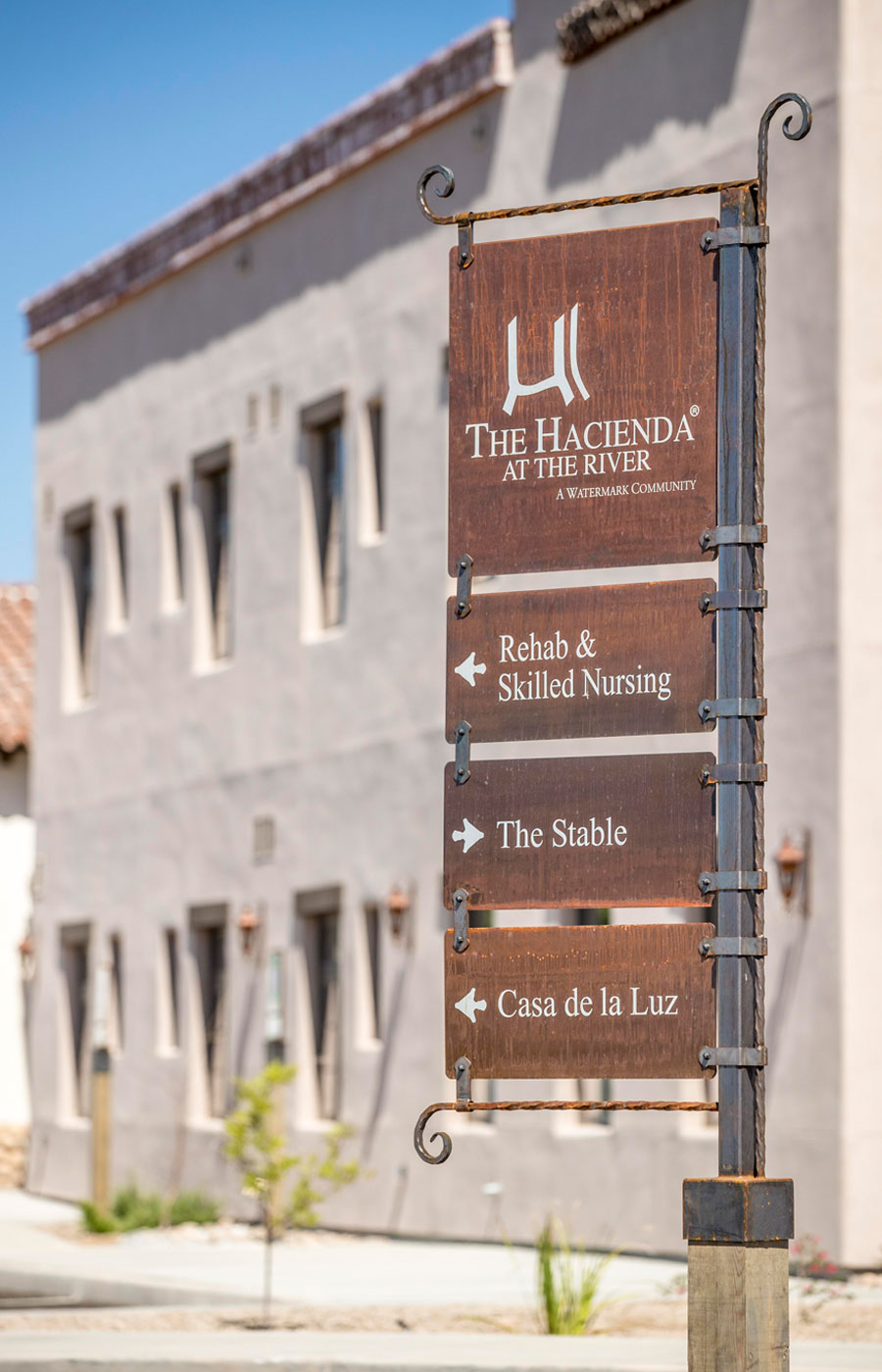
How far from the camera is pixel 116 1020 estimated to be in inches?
912

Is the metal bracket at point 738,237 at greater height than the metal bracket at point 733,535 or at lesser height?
greater

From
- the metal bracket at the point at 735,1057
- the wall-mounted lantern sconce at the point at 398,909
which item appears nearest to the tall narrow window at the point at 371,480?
the wall-mounted lantern sconce at the point at 398,909

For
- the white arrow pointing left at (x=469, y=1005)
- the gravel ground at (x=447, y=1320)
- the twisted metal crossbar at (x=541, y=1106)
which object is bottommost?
the gravel ground at (x=447, y=1320)

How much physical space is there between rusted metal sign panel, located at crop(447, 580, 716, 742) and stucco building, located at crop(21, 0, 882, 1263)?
24.5ft

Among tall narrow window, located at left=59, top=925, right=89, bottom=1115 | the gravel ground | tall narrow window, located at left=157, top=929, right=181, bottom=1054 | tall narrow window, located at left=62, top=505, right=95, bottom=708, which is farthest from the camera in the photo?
tall narrow window, located at left=62, top=505, right=95, bottom=708

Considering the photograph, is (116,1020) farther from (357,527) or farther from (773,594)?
(773,594)

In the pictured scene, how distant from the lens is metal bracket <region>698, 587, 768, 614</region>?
270 inches

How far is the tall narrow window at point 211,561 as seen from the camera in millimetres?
21922

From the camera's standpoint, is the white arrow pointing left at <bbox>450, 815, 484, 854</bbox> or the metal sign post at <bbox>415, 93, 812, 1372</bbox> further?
the white arrow pointing left at <bbox>450, 815, 484, 854</bbox>

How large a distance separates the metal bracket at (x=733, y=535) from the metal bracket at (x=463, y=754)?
87 cm

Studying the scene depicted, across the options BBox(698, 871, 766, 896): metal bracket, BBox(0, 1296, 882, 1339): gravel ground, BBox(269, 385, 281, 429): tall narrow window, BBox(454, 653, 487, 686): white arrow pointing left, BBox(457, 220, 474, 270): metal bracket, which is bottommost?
BBox(0, 1296, 882, 1339): gravel ground

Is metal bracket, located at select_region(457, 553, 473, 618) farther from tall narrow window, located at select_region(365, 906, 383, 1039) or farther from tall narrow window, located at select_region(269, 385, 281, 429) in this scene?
tall narrow window, located at select_region(269, 385, 281, 429)

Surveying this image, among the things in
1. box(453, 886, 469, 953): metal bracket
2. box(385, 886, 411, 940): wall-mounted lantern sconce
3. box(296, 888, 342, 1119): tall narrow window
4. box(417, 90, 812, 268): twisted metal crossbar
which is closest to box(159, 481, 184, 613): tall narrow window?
box(296, 888, 342, 1119): tall narrow window

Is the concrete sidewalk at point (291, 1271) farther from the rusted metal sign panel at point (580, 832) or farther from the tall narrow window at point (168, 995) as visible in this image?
the rusted metal sign panel at point (580, 832)
